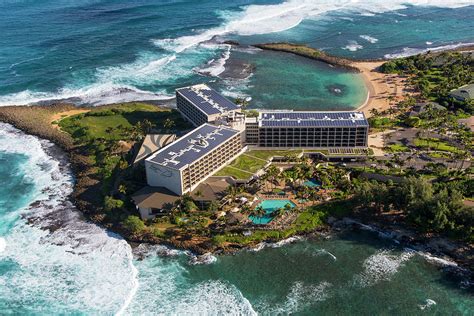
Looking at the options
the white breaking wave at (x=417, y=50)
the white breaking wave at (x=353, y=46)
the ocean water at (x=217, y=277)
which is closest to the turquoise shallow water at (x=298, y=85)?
the white breaking wave at (x=353, y=46)

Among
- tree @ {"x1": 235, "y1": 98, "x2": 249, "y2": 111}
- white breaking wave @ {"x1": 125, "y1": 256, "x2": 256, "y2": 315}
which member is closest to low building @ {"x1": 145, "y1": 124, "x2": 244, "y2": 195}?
white breaking wave @ {"x1": 125, "y1": 256, "x2": 256, "y2": 315}

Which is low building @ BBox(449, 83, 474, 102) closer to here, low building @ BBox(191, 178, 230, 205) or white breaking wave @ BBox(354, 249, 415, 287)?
white breaking wave @ BBox(354, 249, 415, 287)

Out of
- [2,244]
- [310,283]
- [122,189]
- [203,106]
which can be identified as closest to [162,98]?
[203,106]

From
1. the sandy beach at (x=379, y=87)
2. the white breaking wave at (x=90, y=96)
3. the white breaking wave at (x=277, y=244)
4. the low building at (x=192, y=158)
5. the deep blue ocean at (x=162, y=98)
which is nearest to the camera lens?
the deep blue ocean at (x=162, y=98)

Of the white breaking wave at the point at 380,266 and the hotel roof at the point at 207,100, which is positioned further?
the hotel roof at the point at 207,100

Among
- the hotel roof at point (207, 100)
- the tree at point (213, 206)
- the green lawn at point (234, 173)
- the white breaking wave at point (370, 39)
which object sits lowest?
the tree at point (213, 206)

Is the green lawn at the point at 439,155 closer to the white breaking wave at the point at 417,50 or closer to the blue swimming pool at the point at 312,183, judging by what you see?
the blue swimming pool at the point at 312,183
